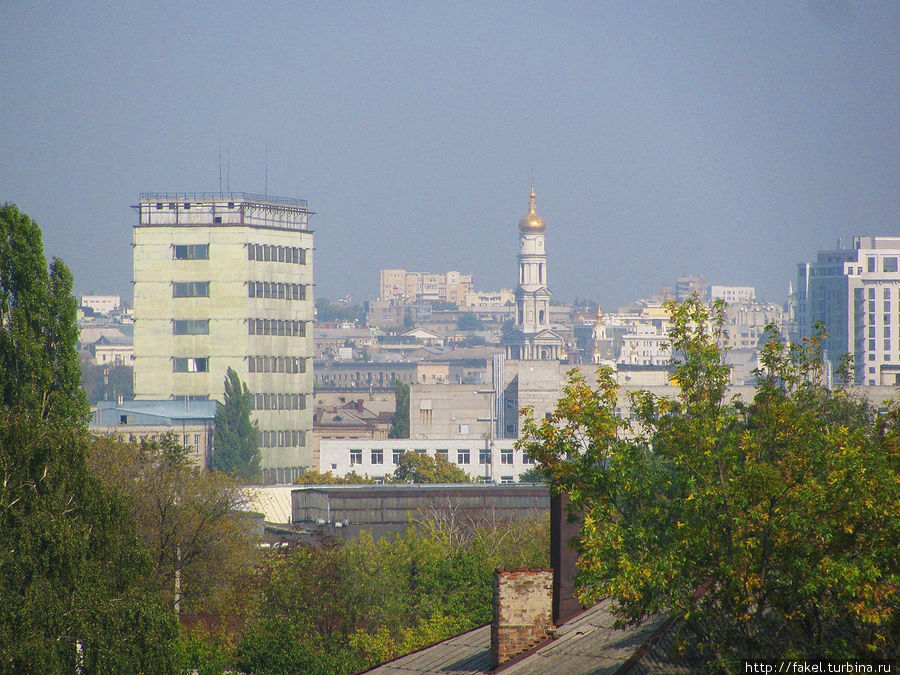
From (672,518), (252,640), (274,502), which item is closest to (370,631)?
(252,640)

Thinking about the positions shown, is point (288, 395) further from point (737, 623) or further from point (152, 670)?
point (737, 623)

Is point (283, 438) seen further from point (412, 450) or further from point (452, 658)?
point (452, 658)

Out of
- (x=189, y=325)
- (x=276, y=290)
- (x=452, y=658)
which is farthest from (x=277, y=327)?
(x=452, y=658)

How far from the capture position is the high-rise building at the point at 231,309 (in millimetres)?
152875

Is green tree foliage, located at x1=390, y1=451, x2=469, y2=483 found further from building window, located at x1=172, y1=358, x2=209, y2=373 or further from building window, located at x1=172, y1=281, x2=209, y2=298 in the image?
building window, located at x1=172, y1=281, x2=209, y2=298

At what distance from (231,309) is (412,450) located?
2391 centimetres

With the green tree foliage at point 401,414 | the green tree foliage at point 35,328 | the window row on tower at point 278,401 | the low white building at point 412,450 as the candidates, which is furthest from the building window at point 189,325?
the green tree foliage at point 35,328

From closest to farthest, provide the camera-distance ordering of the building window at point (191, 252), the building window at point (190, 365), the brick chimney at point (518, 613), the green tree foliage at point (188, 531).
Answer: the brick chimney at point (518, 613) < the green tree foliage at point (188, 531) < the building window at point (191, 252) < the building window at point (190, 365)

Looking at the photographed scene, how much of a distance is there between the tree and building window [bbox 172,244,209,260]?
13.6 meters

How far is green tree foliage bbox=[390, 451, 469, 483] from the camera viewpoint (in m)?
129

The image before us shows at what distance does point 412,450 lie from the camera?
480ft

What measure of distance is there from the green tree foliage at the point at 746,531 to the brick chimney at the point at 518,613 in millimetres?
3157

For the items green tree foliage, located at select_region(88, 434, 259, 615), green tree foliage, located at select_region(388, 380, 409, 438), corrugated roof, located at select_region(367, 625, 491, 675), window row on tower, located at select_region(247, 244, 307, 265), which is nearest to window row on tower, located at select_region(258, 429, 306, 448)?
window row on tower, located at select_region(247, 244, 307, 265)

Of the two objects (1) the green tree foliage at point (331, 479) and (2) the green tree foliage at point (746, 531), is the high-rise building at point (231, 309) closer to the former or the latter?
(1) the green tree foliage at point (331, 479)
